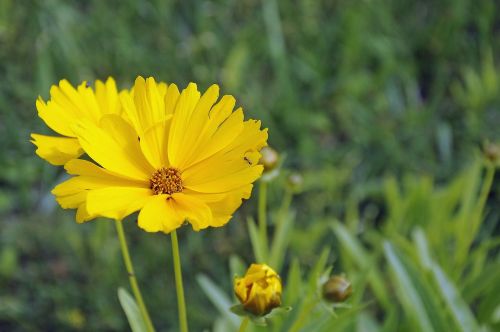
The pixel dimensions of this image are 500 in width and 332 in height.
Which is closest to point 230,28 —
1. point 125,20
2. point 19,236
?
point 125,20

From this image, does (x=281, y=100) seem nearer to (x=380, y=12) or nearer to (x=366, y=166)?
(x=366, y=166)

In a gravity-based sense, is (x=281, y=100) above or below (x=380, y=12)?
below

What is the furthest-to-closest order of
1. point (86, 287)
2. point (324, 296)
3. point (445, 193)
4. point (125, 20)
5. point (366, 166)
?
1. point (125, 20)
2. point (366, 166)
3. point (86, 287)
4. point (445, 193)
5. point (324, 296)

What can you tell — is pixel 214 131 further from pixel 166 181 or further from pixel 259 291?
pixel 259 291

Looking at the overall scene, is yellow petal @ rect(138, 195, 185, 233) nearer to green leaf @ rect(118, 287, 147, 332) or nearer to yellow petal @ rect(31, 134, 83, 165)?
yellow petal @ rect(31, 134, 83, 165)

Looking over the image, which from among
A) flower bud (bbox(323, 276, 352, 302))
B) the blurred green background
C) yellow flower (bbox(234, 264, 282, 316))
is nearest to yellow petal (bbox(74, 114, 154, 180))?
yellow flower (bbox(234, 264, 282, 316))

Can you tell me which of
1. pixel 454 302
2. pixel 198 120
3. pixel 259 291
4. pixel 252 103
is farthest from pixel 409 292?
pixel 252 103
